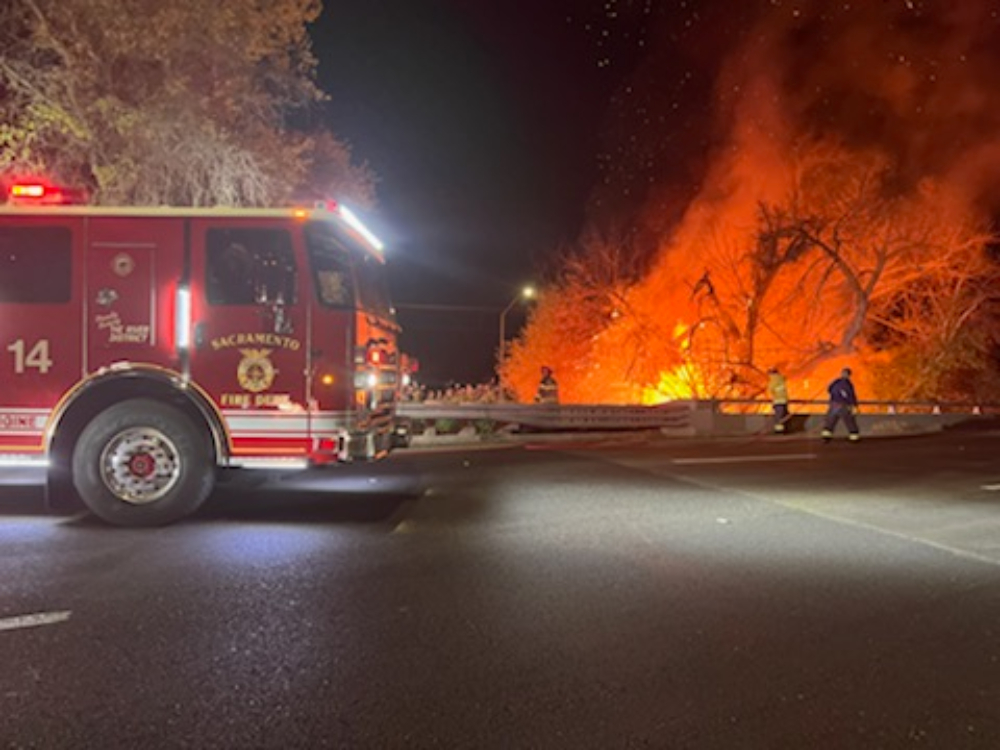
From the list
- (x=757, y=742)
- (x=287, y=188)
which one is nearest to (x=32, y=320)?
(x=757, y=742)

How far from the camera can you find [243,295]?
7.36 m

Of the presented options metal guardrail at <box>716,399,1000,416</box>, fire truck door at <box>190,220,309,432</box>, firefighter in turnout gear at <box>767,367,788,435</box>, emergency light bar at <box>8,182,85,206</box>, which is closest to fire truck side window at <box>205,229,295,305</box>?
fire truck door at <box>190,220,309,432</box>

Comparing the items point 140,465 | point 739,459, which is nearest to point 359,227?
point 140,465

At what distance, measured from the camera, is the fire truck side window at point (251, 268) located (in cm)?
735

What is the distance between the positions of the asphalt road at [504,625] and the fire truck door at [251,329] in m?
0.96

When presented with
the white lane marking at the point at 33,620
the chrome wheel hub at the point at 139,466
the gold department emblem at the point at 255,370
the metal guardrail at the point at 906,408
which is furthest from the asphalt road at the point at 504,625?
the metal guardrail at the point at 906,408

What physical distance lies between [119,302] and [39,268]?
765 mm

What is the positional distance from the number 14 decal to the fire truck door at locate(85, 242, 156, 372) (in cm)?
37

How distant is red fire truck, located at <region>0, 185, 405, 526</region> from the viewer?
7312mm

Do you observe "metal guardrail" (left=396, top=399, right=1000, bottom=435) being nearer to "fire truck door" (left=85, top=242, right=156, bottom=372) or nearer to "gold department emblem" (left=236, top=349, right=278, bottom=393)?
"gold department emblem" (left=236, top=349, right=278, bottom=393)

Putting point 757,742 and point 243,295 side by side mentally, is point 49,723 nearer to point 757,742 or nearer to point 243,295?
point 757,742

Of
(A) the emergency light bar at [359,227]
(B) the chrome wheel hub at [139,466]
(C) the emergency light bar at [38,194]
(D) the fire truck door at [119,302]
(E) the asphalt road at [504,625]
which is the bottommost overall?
(E) the asphalt road at [504,625]

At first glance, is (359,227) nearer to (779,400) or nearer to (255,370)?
(255,370)

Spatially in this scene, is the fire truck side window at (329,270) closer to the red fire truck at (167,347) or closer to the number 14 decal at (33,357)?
the red fire truck at (167,347)
